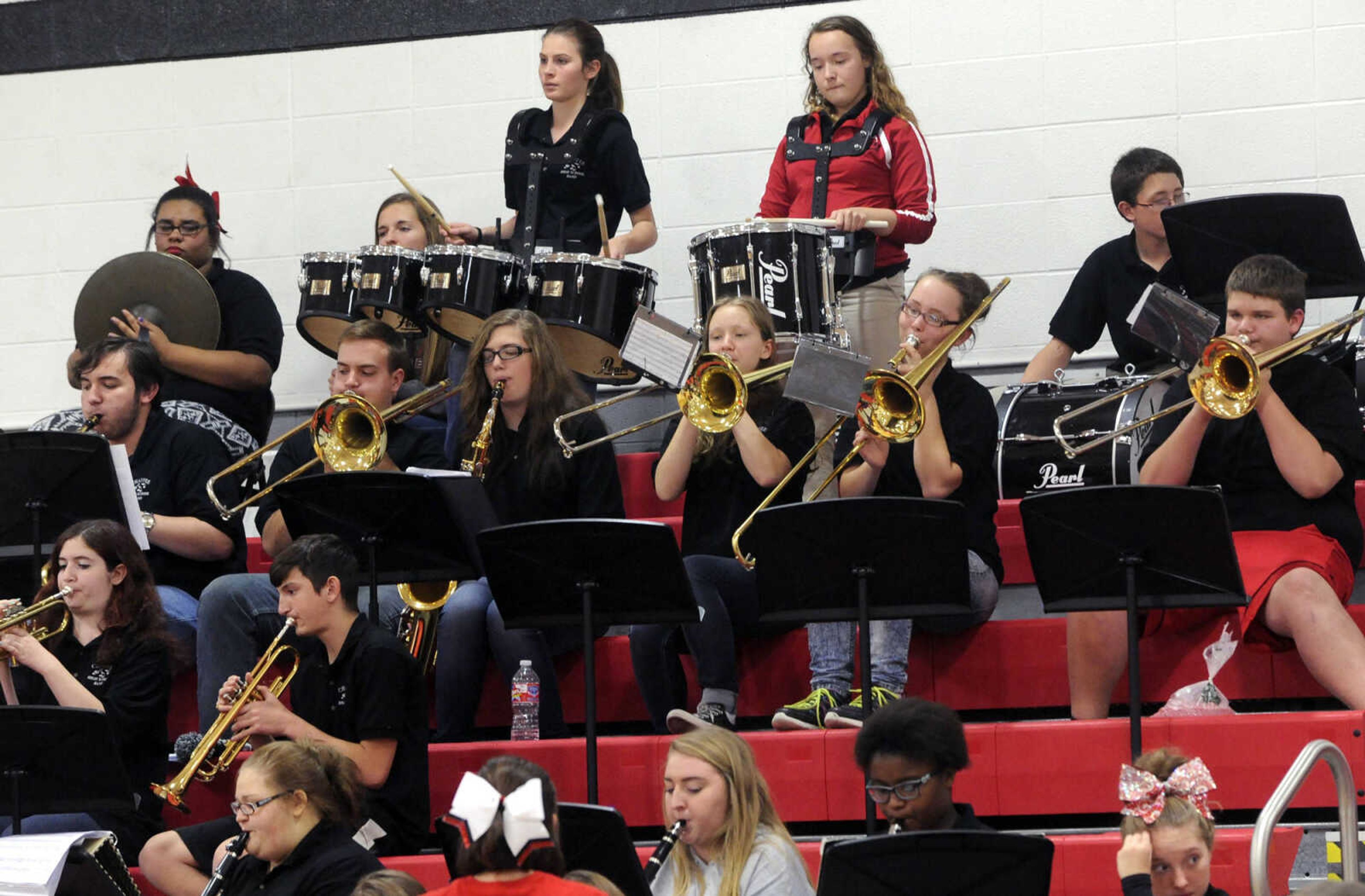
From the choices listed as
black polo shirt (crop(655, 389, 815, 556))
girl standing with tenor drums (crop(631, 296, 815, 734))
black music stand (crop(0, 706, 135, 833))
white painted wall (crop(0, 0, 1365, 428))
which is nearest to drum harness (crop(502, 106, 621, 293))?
white painted wall (crop(0, 0, 1365, 428))

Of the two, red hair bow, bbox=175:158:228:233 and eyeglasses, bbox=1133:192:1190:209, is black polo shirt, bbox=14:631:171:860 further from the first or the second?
eyeglasses, bbox=1133:192:1190:209

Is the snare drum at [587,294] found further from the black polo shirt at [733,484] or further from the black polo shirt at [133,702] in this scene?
the black polo shirt at [133,702]

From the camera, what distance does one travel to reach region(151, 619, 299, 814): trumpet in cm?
471

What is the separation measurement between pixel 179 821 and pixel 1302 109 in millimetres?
4715

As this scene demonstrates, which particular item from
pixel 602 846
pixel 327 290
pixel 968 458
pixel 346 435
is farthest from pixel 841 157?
pixel 602 846

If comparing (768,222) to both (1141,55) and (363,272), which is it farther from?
(1141,55)

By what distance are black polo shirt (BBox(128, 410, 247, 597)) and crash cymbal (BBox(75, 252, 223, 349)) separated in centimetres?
62

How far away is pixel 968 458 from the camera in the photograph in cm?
507

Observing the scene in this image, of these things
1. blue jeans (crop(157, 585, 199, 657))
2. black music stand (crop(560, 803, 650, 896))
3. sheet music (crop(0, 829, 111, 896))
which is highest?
blue jeans (crop(157, 585, 199, 657))

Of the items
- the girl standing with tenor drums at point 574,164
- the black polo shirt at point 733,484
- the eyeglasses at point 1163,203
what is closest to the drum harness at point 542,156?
the girl standing with tenor drums at point 574,164

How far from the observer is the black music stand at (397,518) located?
484 centimetres

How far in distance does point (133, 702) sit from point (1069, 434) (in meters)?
2.70

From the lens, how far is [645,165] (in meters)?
7.76

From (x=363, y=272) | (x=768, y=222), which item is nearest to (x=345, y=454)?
(x=363, y=272)
